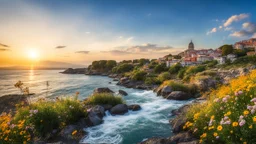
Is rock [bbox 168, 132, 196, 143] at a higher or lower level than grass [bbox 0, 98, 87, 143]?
lower

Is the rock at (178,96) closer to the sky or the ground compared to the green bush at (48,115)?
closer to the ground

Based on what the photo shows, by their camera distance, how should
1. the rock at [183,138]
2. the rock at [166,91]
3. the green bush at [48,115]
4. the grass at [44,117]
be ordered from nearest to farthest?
the rock at [183,138]
the grass at [44,117]
the green bush at [48,115]
the rock at [166,91]

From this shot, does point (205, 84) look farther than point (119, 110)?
Yes

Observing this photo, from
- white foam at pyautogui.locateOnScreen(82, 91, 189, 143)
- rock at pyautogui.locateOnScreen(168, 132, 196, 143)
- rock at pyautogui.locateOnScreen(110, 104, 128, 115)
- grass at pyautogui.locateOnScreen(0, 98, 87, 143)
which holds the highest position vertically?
grass at pyautogui.locateOnScreen(0, 98, 87, 143)

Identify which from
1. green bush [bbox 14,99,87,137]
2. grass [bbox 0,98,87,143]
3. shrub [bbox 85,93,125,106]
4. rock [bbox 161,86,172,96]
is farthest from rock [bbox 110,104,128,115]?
rock [bbox 161,86,172,96]

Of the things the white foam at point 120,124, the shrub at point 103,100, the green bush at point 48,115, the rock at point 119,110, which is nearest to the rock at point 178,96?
the white foam at point 120,124

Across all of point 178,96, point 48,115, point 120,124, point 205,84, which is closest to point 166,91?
point 178,96

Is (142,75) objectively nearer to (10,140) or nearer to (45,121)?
(45,121)

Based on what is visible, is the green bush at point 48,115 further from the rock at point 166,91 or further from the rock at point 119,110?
the rock at point 166,91

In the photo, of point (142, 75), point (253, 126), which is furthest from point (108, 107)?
point (142, 75)

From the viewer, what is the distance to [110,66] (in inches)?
4129

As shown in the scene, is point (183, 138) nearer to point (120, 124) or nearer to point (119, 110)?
point (120, 124)

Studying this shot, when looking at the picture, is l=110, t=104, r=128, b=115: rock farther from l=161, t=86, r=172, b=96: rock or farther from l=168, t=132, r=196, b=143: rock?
l=161, t=86, r=172, b=96: rock

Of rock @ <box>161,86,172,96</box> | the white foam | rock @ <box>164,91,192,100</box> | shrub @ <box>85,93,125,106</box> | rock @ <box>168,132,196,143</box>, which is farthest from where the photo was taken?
rock @ <box>161,86,172,96</box>
